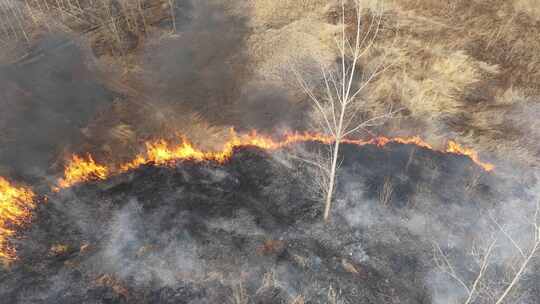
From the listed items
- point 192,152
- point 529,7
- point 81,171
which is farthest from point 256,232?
point 529,7

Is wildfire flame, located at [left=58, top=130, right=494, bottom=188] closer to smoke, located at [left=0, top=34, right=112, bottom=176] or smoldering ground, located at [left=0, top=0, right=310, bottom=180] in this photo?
smoldering ground, located at [left=0, top=0, right=310, bottom=180]

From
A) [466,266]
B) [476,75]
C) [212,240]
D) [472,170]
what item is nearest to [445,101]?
[476,75]

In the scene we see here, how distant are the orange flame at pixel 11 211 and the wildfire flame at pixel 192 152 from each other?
1.70 metres

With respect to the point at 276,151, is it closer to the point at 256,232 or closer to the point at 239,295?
the point at 256,232

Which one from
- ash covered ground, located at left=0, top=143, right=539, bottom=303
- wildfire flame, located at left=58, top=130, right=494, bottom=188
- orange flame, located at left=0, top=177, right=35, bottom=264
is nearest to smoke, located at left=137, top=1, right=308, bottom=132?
wildfire flame, located at left=58, top=130, right=494, bottom=188

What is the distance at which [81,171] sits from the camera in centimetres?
2098

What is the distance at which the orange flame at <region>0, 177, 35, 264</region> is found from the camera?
18234 millimetres

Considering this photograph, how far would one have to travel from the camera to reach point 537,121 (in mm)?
23031

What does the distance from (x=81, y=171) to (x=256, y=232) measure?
982 centimetres

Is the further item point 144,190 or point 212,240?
point 144,190

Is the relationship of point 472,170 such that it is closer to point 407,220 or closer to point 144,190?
point 407,220

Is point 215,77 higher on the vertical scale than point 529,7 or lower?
lower

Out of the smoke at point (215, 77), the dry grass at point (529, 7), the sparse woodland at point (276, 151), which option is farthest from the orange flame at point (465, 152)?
the dry grass at point (529, 7)

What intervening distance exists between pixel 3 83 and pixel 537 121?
105 ft
